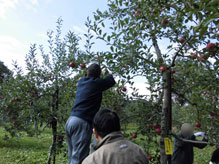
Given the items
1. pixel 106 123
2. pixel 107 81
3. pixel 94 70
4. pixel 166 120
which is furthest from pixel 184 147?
pixel 106 123

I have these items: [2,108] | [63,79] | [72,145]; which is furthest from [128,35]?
[2,108]

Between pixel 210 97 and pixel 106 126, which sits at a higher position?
pixel 210 97

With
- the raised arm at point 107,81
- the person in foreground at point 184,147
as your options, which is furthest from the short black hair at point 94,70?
the person in foreground at point 184,147

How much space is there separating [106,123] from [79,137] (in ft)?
3.76

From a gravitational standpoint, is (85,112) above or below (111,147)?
above

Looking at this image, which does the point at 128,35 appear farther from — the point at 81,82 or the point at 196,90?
the point at 196,90

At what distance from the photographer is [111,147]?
4.70 ft

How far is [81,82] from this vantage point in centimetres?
278

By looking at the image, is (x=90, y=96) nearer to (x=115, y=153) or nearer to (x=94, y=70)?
(x=94, y=70)

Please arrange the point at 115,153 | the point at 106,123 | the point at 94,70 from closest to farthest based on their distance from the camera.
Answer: the point at 115,153 < the point at 106,123 < the point at 94,70

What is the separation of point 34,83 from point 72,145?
191 cm

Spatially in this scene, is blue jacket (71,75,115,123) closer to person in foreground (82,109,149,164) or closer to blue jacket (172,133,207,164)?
person in foreground (82,109,149,164)

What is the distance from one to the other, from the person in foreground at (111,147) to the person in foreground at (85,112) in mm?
1036

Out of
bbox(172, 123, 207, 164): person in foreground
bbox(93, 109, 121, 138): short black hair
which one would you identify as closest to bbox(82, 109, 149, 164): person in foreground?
bbox(93, 109, 121, 138): short black hair
